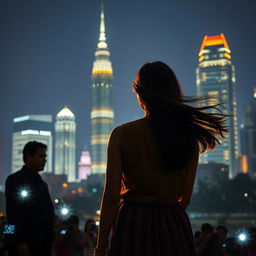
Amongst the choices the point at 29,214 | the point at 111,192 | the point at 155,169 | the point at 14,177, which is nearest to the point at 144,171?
the point at 155,169

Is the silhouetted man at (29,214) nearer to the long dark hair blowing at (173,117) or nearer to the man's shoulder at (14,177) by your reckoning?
the man's shoulder at (14,177)

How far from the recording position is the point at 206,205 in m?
99.6

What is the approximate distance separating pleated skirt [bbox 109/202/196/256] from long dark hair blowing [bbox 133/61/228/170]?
0.29 meters

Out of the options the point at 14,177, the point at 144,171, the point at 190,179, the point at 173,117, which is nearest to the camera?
the point at 144,171

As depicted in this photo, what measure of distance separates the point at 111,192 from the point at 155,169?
0.95ft

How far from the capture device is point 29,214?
16.6 feet

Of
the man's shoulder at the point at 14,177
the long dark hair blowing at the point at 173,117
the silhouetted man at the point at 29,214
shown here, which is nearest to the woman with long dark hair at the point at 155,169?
the long dark hair blowing at the point at 173,117

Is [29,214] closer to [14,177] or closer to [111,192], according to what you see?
[14,177]

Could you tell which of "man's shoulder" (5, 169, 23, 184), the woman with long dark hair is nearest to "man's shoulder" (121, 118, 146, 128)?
the woman with long dark hair

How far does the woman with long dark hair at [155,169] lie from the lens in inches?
127

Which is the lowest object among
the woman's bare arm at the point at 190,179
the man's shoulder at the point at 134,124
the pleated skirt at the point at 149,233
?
the pleated skirt at the point at 149,233

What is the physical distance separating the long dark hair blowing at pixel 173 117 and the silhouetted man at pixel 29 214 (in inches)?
78.2

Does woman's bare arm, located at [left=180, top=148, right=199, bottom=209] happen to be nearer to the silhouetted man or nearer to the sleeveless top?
the sleeveless top

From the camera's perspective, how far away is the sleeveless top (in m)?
3.30
